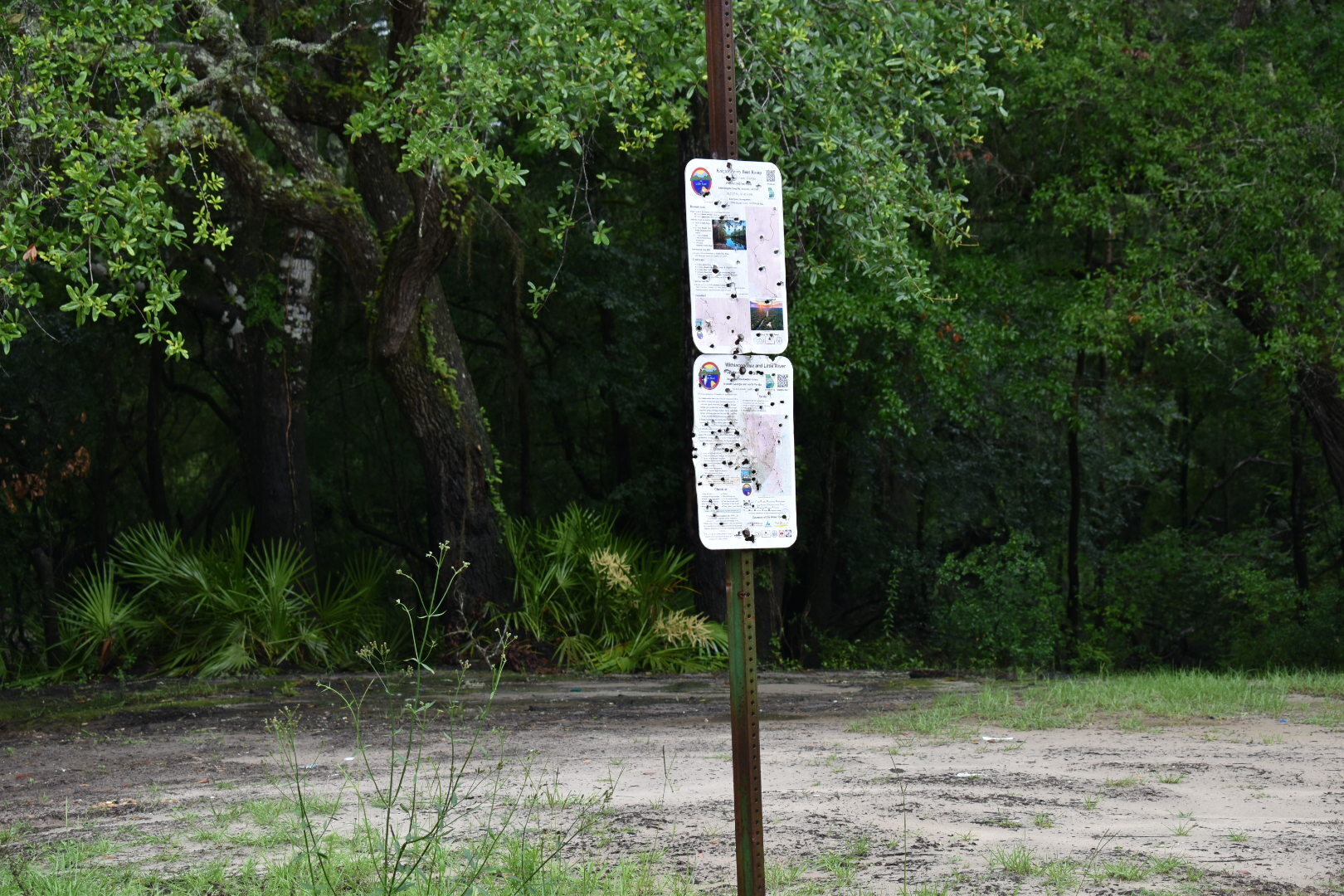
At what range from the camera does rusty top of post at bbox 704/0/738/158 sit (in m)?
3.97

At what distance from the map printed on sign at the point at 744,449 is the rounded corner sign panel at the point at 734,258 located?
0.07m

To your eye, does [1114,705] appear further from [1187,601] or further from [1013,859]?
[1187,601]

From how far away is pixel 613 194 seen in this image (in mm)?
19656

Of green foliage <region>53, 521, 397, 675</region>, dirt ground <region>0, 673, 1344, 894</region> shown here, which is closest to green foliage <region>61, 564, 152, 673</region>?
green foliage <region>53, 521, 397, 675</region>

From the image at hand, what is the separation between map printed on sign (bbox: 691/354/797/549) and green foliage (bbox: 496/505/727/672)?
9.61m

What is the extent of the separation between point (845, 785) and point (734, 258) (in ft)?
11.0

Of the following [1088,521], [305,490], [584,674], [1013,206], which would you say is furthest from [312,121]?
[1088,521]

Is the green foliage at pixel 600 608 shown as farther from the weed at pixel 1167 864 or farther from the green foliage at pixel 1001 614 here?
the weed at pixel 1167 864

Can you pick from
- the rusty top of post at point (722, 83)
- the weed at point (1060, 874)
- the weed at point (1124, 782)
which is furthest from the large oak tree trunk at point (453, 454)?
the rusty top of post at point (722, 83)

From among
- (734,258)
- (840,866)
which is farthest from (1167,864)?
(734,258)

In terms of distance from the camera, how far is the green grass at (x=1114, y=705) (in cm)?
867

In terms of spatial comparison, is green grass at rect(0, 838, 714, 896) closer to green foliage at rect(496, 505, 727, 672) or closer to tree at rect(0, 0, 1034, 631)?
tree at rect(0, 0, 1034, 631)

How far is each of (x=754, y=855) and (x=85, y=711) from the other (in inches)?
313

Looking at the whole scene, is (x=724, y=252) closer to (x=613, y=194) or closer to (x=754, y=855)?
(x=754, y=855)
